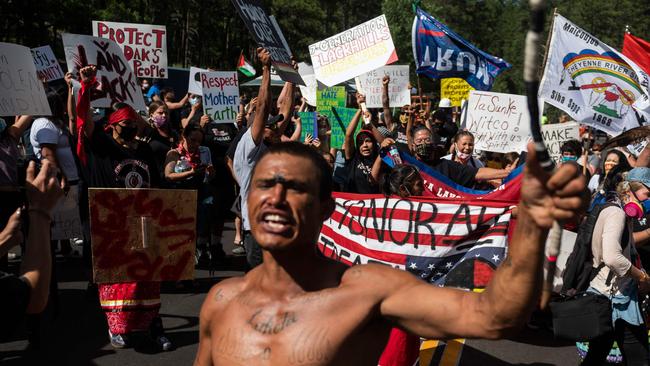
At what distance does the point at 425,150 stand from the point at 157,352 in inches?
115

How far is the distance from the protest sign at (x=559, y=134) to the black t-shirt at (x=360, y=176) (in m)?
4.36

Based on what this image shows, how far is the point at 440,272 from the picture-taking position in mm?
5398

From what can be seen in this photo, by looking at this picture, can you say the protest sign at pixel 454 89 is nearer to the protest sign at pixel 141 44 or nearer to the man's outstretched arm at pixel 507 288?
the protest sign at pixel 141 44

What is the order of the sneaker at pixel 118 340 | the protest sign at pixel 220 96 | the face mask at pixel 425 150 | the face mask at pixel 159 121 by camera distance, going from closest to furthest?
1. the sneaker at pixel 118 340
2. the face mask at pixel 425 150
3. the face mask at pixel 159 121
4. the protest sign at pixel 220 96

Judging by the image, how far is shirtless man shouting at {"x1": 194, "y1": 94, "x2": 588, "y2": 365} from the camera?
2.00 m

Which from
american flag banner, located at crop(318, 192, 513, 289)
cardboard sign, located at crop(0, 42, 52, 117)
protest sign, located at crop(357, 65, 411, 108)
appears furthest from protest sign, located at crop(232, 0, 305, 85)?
protest sign, located at crop(357, 65, 411, 108)

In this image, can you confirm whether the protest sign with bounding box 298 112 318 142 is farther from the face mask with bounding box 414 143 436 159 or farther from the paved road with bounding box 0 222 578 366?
the paved road with bounding box 0 222 578 366

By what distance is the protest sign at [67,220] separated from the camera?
7.52 meters

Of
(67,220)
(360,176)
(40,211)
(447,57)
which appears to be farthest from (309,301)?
(447,57)

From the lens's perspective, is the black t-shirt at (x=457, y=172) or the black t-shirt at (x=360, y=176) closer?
the black t-shirt at (x=457, y=172)

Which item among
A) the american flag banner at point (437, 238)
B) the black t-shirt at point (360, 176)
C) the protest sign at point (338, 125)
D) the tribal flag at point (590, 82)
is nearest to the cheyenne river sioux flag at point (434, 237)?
the american flag banner at point (437, 238)

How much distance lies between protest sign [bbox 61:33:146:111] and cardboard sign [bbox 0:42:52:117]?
5.87 ft

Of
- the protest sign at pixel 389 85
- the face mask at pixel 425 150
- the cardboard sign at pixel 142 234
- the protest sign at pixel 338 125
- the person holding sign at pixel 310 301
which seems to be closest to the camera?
the person holding sign at pixel 310 301

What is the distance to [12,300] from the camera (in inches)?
102
